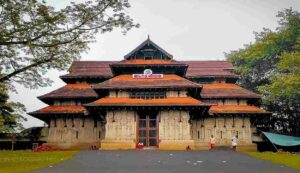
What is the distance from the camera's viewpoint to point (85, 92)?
143 ft

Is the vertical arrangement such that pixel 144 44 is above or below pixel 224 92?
above

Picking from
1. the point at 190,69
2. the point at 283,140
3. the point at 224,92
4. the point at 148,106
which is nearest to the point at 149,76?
the point at 148,106

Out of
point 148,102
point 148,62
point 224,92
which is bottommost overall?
point 148,102

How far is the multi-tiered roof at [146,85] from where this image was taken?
36188 mm

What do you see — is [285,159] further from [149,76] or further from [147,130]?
[149,76]

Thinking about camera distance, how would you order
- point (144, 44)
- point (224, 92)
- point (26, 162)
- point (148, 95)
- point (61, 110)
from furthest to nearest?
point (224, 92) < point (61, 110) < point (144, 44) < point (148, 95) < point (26, 162)

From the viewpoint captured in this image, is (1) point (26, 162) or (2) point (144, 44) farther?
(2) point (144, 44)

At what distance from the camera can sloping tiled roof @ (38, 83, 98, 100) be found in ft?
139

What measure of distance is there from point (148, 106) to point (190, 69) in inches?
582

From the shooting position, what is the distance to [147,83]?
1469 inches

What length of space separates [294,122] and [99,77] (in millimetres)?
28731

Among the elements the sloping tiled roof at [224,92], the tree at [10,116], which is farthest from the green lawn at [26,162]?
the sloping tiled roof at [224,92]

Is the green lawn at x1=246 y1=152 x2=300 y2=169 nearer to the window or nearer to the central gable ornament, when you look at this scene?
the window

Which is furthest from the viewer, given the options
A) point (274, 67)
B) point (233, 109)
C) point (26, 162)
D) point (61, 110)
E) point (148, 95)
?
point (274, 67)
